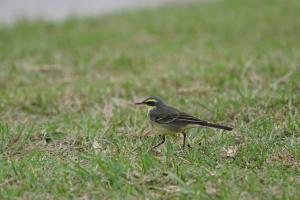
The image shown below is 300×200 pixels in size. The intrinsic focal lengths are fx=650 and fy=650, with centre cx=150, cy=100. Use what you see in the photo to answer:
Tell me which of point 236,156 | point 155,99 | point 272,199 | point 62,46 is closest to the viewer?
point 272,199

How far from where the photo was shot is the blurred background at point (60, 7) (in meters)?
14.4

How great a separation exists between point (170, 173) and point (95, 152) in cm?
112

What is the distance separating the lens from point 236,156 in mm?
6164

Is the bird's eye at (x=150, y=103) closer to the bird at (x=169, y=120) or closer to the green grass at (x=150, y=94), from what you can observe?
the bird at (x=169, y=120)

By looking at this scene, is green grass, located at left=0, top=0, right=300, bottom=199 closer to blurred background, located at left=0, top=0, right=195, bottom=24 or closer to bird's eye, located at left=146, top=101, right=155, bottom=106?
bird's eye, located at left=146, top=101, right=155, bottom=106

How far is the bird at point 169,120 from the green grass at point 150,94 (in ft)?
0.48

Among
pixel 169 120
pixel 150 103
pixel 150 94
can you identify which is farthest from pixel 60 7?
pixel 169 120

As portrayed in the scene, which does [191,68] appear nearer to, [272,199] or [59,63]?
[59,63]

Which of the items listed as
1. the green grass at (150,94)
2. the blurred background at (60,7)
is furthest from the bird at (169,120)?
the blurred background at (60,7)

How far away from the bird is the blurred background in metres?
7.48

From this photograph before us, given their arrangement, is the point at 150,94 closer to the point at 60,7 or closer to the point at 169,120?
the point at 169,120

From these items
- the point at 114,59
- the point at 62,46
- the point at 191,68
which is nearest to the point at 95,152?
the point at 191,68

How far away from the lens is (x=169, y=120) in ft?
21.8

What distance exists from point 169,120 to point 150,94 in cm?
226
